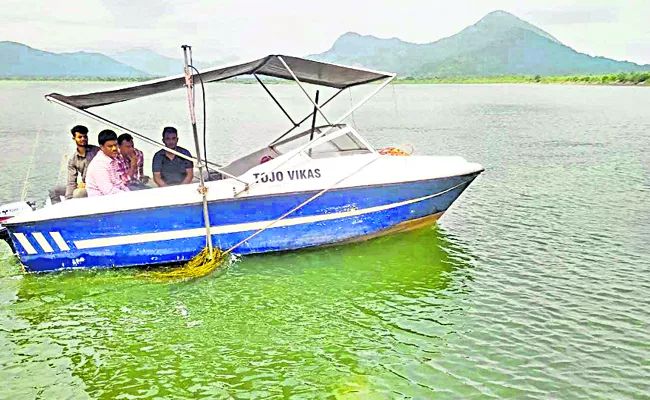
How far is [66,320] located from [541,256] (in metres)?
7.04

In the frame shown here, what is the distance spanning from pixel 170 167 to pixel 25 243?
7.57ft

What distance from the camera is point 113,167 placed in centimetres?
888

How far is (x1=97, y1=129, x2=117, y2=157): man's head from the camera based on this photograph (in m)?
8.73

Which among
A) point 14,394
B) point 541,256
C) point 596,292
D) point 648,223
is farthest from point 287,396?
point 648,223

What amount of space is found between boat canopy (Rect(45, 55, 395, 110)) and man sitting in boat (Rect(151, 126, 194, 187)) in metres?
0.79

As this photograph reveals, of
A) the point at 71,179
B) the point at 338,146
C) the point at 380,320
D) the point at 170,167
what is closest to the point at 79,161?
the point at 71,179

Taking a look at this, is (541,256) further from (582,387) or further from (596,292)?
(582,387)

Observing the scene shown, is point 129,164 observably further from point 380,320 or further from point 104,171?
point 380,320

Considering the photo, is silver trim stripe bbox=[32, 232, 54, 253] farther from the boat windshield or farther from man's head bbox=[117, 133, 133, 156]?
the boat windshield

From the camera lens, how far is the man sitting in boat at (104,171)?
8703mm

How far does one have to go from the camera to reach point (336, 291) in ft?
27.2

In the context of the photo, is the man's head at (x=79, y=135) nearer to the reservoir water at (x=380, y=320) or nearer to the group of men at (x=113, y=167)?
the group of men at (x=113, y=167)

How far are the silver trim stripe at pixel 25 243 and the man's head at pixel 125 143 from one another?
1945 mm

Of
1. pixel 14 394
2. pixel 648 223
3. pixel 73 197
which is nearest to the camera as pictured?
pixel 14 394
